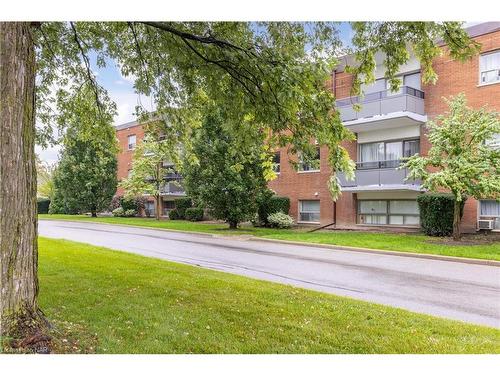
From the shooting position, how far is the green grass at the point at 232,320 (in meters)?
3.31

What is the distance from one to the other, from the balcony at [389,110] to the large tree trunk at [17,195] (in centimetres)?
873

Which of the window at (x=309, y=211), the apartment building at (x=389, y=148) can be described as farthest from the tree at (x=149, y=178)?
the window at (x=309, y=211)

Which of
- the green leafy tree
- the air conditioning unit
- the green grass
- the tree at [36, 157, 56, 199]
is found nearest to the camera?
the green grass

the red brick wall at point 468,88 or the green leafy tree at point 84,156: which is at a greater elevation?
the red brick wall at point 468,88

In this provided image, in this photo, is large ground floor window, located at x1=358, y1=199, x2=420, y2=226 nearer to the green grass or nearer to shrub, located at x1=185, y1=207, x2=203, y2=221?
shrub, located at x1=185, y1=207, x2=203, y2=221

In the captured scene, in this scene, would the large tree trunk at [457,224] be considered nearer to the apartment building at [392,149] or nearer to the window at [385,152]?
the apartment building at [392,149]

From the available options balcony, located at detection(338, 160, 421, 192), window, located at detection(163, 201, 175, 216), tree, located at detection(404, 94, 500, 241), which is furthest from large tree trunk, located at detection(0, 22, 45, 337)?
window, located at detection(163, 201, 175, 216)

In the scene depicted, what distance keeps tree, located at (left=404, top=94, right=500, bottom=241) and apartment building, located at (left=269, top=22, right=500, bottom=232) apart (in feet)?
1.83

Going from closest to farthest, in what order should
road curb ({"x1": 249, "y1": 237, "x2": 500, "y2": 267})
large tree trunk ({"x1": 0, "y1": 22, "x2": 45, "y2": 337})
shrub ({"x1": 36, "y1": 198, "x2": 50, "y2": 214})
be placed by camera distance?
large tree trunk ({"x1": 0, "y1": 22, "x2": 45, "y2": 337})
shrub ({"x1": 36, "y1": 198, "x2": 50, "y2": 214})
road curb ({"x1": 249, "y1": 237, "x2": 500, "y2": 267})

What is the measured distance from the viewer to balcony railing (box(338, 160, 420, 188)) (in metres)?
12.2

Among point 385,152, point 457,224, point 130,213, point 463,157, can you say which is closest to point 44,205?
point 463,157

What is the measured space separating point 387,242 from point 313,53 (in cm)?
634

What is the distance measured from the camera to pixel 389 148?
13.3 meters

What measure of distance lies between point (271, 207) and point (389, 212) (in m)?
4.50
